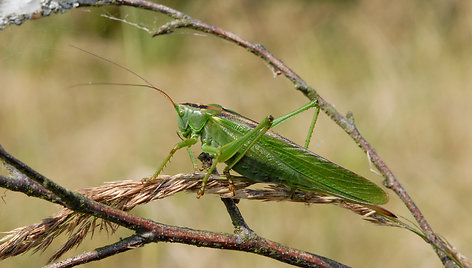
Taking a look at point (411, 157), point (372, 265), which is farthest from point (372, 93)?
point (372, 265)

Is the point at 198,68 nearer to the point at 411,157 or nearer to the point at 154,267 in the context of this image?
the point at 411,157

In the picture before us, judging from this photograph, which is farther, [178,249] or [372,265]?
[372,265]

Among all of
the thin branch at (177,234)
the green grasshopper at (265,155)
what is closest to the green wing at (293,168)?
the green grasshopper at (265,155)

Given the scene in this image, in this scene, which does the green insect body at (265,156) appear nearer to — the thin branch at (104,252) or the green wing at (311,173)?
the green wing at (311,173)

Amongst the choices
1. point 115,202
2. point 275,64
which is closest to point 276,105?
point 275,64

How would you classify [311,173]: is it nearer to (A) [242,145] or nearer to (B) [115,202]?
(A) [242,145]

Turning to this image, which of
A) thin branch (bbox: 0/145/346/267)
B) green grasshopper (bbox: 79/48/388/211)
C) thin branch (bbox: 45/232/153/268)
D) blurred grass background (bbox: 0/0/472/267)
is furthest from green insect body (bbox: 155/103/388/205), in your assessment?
thin branch (bbox: 45/232/153/268)
